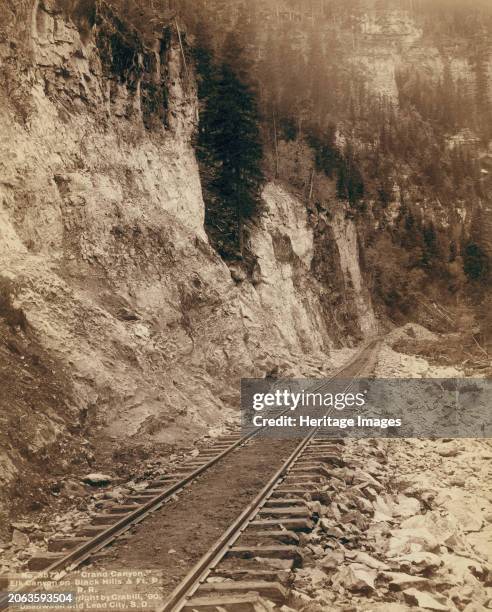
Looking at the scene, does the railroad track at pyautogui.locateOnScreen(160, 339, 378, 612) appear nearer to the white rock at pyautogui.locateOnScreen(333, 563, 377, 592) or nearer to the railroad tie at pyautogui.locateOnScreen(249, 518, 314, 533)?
the railroad tie at pyautogui.locateOnScreen(249, 518, 314, 533)

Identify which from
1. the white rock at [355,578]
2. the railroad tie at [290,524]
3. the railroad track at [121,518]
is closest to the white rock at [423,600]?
the white rock at [355,578]

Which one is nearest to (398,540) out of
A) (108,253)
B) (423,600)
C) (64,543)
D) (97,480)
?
(423,600)

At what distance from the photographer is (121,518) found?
24.8ft

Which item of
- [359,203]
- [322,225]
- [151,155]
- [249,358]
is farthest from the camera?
[359,203]

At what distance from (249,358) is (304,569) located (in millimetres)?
12884

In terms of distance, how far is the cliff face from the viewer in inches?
446

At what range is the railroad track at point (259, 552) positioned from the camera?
5258mm

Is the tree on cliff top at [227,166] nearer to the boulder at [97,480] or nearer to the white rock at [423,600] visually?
the boulder at [97,480]

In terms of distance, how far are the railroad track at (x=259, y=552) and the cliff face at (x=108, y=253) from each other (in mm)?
3505

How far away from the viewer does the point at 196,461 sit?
10.6 meters

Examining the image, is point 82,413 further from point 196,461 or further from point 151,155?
point 151,155

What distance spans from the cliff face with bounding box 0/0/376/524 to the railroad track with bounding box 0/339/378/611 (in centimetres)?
150

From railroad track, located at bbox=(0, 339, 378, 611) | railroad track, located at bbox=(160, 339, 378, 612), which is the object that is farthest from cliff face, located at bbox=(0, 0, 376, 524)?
railroad track, located at bbox=(160, 339, 378, 612)

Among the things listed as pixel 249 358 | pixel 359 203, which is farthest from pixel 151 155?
pixel 359 203
